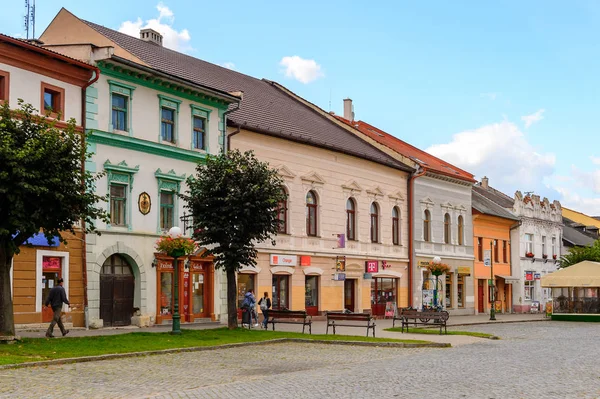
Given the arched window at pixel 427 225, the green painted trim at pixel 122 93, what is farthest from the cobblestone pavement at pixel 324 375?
the arched window at pixel 427 225

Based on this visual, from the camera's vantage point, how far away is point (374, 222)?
4684 centimetres

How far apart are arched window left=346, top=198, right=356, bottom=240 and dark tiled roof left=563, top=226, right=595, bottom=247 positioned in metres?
36.6

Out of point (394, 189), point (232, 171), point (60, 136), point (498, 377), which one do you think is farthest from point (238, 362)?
point (394, 189)

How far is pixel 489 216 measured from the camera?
195ft

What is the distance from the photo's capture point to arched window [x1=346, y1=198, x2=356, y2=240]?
146 feet

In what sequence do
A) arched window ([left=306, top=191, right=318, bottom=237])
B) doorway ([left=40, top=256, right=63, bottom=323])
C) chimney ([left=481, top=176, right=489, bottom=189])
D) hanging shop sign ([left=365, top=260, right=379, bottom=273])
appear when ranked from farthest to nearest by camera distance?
chimney ([left=481, top=176, right=489, bottom=189]) < hanging shop sign ([left=365, top=260, right=379, bottom=273]) < arched window ([left=306, top=191, right=318, bottom=237]) < doorway ([left=40, top=256, right=63, bottom=323])

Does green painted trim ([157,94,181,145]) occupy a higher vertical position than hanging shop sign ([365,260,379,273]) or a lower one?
higher

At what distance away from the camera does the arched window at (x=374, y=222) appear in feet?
153

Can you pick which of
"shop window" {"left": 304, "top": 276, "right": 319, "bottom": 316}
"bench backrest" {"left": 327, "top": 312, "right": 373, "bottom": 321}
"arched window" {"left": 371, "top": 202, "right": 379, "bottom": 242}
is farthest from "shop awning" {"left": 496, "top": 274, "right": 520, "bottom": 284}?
"bench backrest" {"left": 327, "top": 312, "right": 373, "bottom": 321}

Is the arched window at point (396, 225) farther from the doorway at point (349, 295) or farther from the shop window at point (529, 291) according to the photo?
the shop window at point (529, 291)

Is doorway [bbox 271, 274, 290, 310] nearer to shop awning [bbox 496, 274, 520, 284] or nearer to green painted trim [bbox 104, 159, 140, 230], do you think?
green painted trim [bbox 104, 159, 140, 230]

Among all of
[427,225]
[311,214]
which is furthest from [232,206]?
[427,225]

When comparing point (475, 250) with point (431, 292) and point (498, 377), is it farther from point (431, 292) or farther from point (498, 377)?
point (498, 377)

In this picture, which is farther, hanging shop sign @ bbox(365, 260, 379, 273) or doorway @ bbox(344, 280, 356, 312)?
hanging shop sign @ bbox(365, 260, 379, 273)
